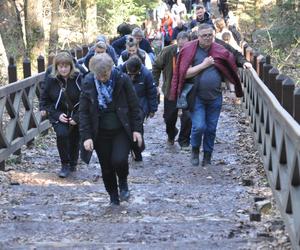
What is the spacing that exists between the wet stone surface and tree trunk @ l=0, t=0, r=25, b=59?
938 cm

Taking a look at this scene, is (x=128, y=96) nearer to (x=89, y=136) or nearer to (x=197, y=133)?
(x=89, y=136)

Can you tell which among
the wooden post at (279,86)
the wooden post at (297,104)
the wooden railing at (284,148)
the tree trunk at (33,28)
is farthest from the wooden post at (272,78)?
the tree trunk at (33,28)


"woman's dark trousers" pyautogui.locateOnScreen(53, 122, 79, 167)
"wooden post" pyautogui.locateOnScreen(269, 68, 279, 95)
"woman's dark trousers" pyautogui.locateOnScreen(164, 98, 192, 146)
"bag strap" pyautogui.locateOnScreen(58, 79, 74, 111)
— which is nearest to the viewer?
"wooden post" pyautogui.locateOnScreen(269, 68, 279, 95)

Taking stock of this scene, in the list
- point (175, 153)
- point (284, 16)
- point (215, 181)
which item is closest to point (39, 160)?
point (175, 153)

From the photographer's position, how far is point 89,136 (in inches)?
283

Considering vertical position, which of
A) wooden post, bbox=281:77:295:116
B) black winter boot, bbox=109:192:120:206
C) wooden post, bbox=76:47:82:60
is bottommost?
black winter boot, bbox=109:192:120:206

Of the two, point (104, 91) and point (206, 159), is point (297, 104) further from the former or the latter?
point (206, 159)

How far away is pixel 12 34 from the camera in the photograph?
23.6 m

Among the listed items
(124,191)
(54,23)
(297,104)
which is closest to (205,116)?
(124,191)

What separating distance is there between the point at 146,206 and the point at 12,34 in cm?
1703

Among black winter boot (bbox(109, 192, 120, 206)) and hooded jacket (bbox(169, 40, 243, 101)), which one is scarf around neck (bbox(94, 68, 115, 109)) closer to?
black winter boot (bbox(109, 192, 120, 206))

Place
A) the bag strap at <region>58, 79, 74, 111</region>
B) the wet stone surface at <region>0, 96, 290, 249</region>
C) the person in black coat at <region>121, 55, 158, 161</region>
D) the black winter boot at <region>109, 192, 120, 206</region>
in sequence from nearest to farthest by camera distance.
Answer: the wet stone surface at <region>0, 96, 290, 249</region>
the black winter boot at <region>109, 192, 120, 206</region>
the bag strap at <region>58, 79, 74, 111</region>
the person in black coat at <region>121, 55, 158, 161</region>

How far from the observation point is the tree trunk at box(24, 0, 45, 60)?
706 inches

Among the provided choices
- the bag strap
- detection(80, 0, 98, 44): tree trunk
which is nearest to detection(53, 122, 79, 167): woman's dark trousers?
the bag strap
